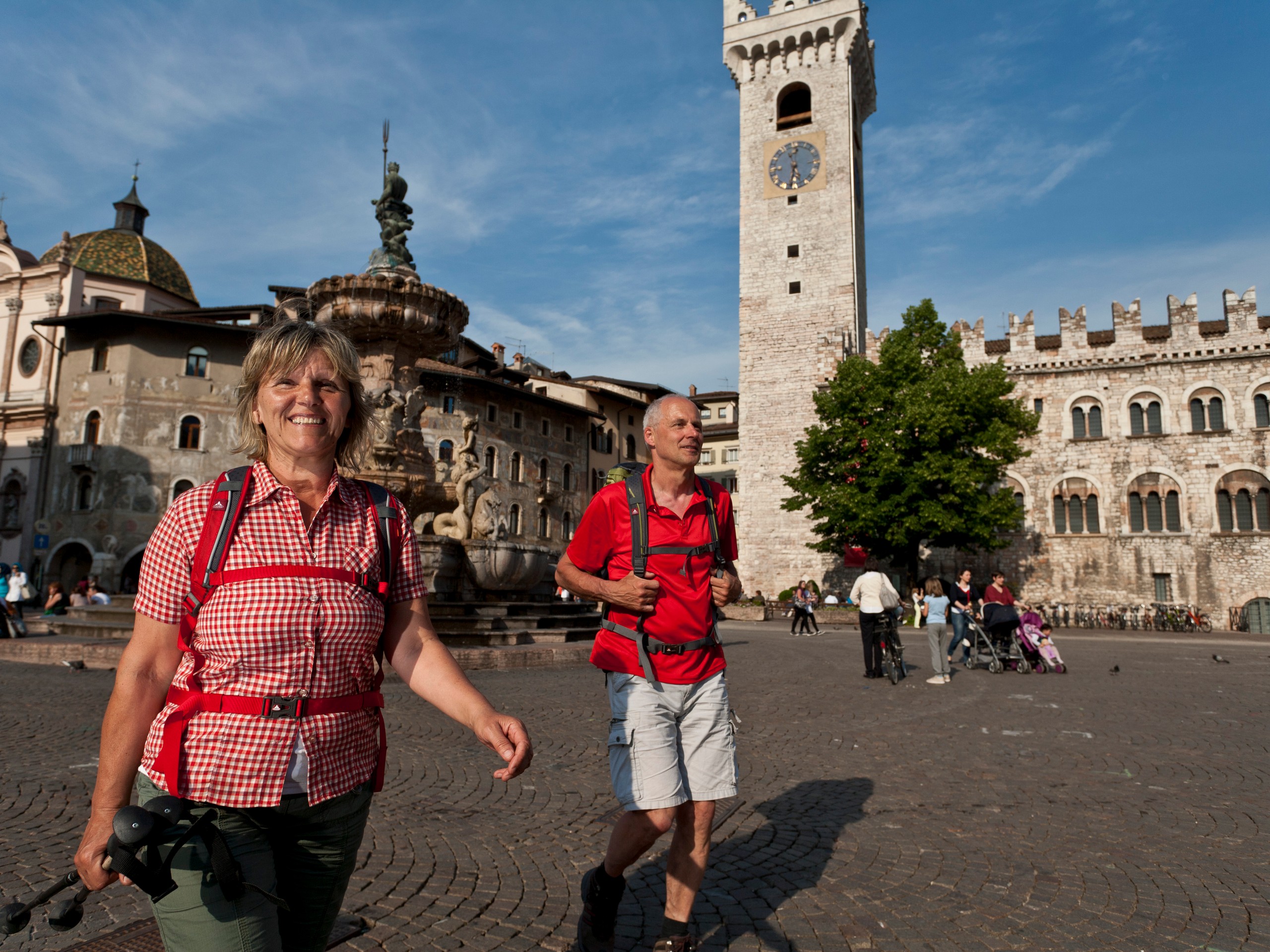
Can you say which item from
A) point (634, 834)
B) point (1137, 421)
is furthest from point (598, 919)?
point (1137, 421)

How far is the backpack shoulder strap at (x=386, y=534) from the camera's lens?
6.56ft

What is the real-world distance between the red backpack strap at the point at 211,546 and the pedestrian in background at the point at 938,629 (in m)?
10.6

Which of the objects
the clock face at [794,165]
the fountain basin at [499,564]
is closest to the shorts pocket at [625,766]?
the fountain basin at [499,564]

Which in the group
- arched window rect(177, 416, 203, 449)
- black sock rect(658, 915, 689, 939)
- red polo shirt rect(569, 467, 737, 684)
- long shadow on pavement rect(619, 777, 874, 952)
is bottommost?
long shadow on pavement rect(619, 777, 874, 952)

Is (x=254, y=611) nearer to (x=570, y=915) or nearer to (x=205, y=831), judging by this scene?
(x=205, y=831)

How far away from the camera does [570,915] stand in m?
3.35

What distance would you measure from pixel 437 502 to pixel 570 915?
1126 centimetres

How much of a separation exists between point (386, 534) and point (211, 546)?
14.6 inches

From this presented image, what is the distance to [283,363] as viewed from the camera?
6.70ft

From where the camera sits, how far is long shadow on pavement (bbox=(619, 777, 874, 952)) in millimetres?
3242

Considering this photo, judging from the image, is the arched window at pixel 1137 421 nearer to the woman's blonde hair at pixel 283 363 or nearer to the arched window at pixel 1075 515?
the arched window at pixel 1075 515

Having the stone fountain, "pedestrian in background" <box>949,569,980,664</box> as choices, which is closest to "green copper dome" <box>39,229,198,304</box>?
the stone fountain

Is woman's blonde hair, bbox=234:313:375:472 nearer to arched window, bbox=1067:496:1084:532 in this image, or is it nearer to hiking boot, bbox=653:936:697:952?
hiking boot, bbox=653:936:697:952

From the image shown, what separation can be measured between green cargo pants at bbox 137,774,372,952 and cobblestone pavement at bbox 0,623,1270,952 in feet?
4.58
